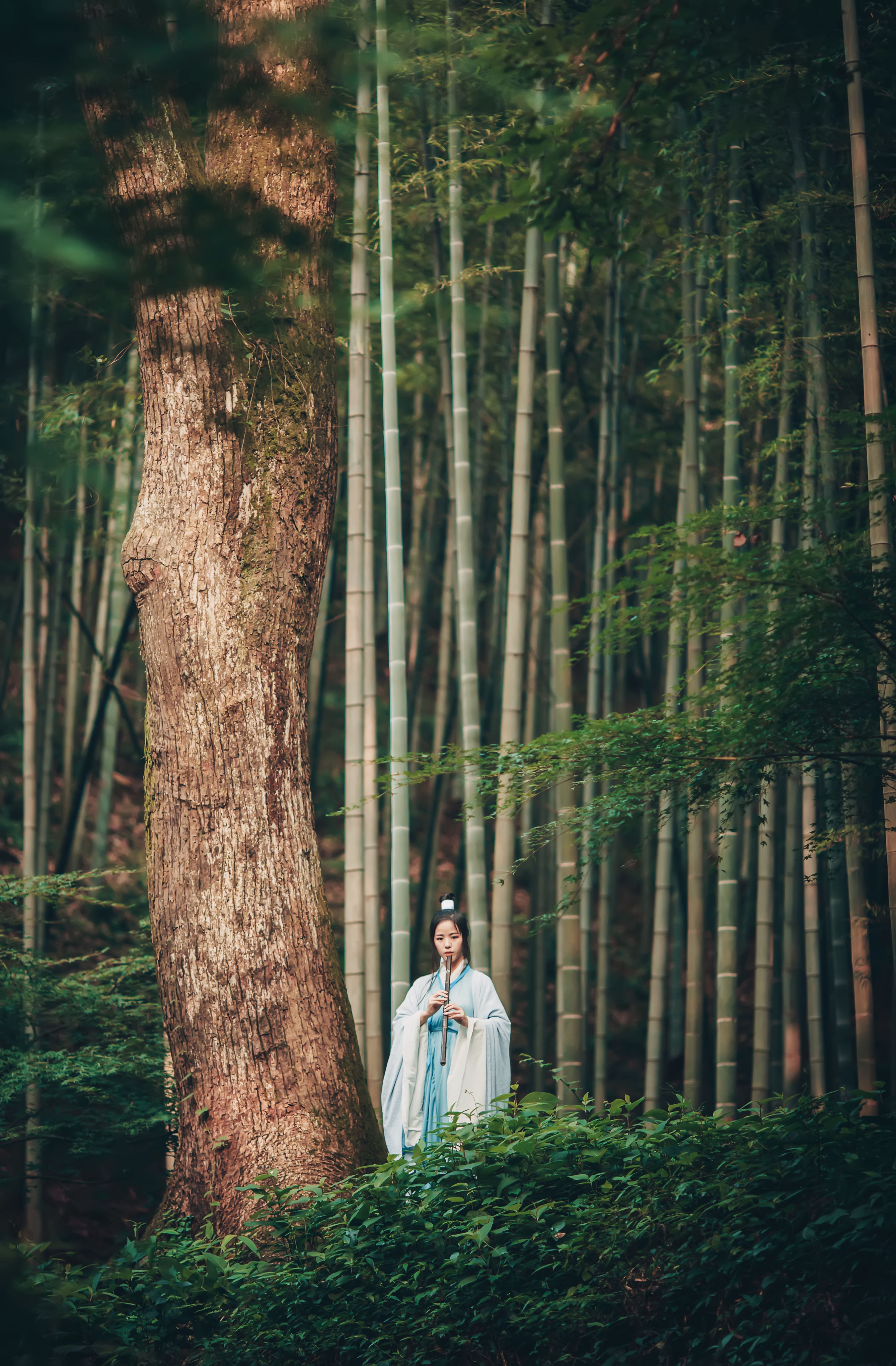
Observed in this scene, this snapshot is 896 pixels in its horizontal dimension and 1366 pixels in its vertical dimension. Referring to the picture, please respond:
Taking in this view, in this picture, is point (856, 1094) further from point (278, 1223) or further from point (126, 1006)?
point (126, 1006)

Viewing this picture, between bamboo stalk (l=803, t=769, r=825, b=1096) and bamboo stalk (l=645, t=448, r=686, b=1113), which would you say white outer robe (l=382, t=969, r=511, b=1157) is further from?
bamboo stalk (l=803, t=769, r=825, b=1096)

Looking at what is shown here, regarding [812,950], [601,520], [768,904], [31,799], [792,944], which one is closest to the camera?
[768,904]

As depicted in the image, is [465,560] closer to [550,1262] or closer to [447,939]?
[447,939]

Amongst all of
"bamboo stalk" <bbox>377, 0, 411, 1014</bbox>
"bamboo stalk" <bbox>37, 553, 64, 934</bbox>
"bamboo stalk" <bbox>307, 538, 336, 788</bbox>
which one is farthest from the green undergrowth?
"bamboo stalk" <bbox>307, 538, 336, 788</bbox>

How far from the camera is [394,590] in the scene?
4332mm

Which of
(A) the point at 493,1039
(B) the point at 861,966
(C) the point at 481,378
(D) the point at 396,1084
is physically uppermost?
(C) the point at 481,378

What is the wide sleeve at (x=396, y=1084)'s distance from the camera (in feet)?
11.2

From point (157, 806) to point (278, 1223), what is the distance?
1.12 meters

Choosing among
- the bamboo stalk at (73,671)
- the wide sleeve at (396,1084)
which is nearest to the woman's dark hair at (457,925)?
the wide sleeve at (396,1084)

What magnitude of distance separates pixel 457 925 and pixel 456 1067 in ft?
1.40

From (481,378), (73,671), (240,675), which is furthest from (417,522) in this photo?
(240,675)

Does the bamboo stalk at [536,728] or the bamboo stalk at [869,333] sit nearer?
the bamboo stalk at [869,333]

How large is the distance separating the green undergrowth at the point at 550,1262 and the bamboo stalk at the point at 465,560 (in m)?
1.54

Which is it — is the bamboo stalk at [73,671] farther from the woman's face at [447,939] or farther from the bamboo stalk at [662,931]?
the woman's face at [447,939]
